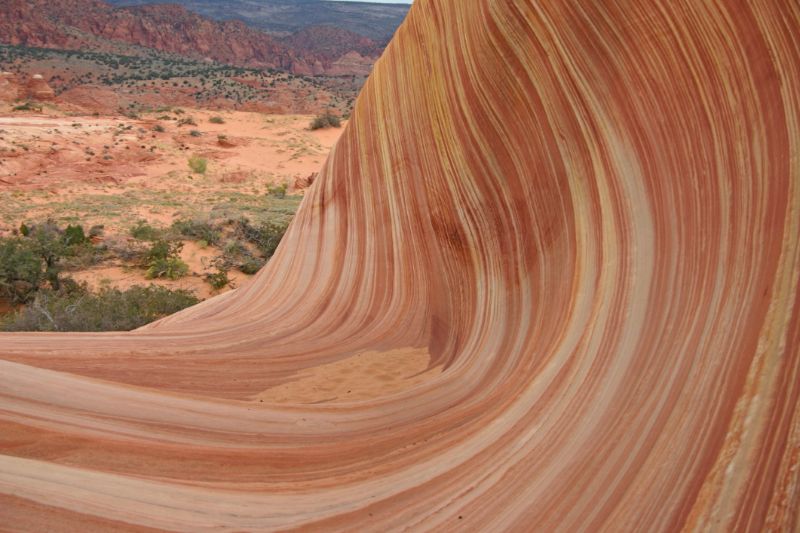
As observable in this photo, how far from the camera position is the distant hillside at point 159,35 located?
49625 mm

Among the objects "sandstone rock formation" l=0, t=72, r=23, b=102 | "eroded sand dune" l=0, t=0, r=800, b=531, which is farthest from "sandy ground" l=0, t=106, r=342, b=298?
"eroded sand dune" l=0, t=0, r=800, b=531

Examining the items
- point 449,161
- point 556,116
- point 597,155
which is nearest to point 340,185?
point 449,161

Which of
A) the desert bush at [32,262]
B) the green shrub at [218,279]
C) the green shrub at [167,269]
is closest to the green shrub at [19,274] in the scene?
the desert bush at [32,262]

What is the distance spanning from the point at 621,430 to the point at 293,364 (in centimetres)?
205

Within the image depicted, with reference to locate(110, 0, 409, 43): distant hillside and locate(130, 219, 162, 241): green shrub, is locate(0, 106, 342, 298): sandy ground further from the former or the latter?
locate(110, 0, 409, 43): distant hillside

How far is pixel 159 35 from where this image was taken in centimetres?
6166

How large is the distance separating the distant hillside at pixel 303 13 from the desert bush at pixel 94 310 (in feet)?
317

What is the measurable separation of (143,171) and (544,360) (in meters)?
19.8

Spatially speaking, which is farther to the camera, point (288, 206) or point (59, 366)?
point (288, 206)

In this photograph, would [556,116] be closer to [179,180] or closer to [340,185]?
[340,185]

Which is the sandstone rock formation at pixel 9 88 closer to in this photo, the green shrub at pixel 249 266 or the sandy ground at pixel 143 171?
the sandy ground at pixel 143 171

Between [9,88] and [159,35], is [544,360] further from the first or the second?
[159,35]

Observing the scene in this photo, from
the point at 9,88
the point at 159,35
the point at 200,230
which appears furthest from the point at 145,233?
the point at 159,35

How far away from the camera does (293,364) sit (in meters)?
3.26
